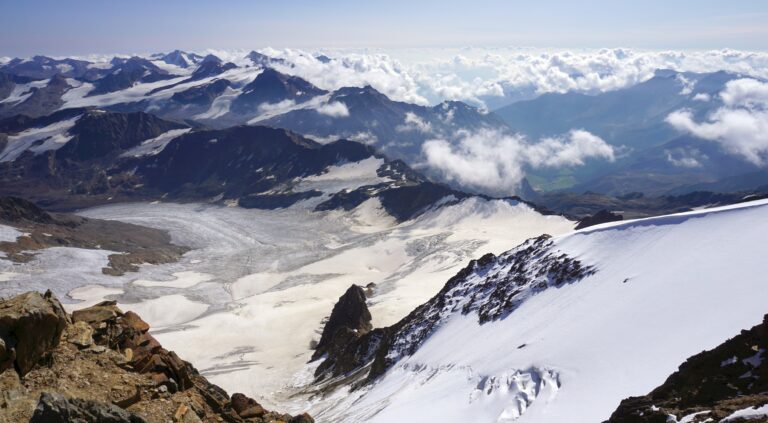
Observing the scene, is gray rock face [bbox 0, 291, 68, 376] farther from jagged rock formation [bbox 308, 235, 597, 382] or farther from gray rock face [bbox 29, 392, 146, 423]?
jagged rock formation [bbox 308, 235, 597, 382]

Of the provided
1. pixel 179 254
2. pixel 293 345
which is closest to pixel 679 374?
pixel 293 345

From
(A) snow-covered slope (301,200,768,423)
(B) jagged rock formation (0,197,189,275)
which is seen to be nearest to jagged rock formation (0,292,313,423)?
(A) snow-covered slope (301,200,768,423)

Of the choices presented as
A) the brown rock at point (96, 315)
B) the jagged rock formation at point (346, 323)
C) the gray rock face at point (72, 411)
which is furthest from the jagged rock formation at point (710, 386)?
the jagged rock formation at point (346, 323)

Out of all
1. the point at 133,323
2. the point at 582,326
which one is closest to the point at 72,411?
the point at 133,323

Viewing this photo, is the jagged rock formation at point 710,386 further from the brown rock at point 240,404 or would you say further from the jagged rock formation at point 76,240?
the jagged rock formation at point 76,240

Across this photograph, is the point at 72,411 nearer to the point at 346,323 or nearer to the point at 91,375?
the point at 91,375
